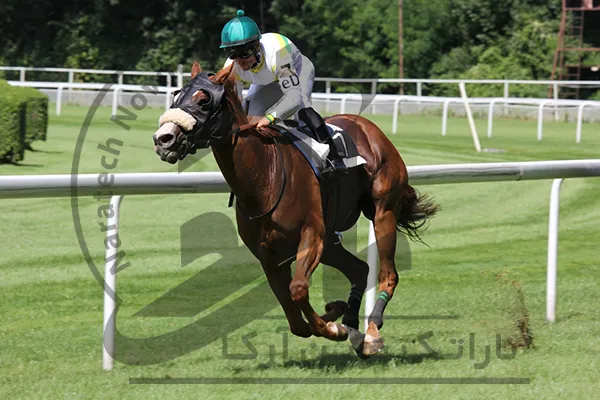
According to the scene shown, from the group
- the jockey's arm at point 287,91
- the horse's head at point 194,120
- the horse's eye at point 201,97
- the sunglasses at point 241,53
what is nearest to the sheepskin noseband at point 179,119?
the horse's head at point 194,120

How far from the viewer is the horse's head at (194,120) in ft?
14.1

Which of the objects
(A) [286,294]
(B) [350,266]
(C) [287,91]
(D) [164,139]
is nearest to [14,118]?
→ (B) [350,266]

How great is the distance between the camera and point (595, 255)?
916cm

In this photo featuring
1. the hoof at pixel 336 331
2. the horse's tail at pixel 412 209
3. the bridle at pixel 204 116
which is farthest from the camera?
the horse's tail at pixel 412 209

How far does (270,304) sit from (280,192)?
2.40m

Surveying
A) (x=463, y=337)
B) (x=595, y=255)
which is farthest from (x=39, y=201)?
(x=463, y=337)

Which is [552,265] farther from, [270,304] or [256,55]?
[256,55]

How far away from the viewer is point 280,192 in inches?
188

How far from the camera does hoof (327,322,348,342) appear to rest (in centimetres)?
498

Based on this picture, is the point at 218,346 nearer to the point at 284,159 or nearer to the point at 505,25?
the point at 284,159

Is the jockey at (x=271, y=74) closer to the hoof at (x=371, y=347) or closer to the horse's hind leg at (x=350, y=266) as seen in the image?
the horse's hind leg at (x=350, y=266)

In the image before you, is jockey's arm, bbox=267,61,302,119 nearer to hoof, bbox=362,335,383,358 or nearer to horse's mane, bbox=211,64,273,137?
horse's mane, bbox=211,64,273,137

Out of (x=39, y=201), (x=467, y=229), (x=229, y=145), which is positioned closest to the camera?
(x=229, y=145)

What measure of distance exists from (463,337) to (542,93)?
1067 inches
